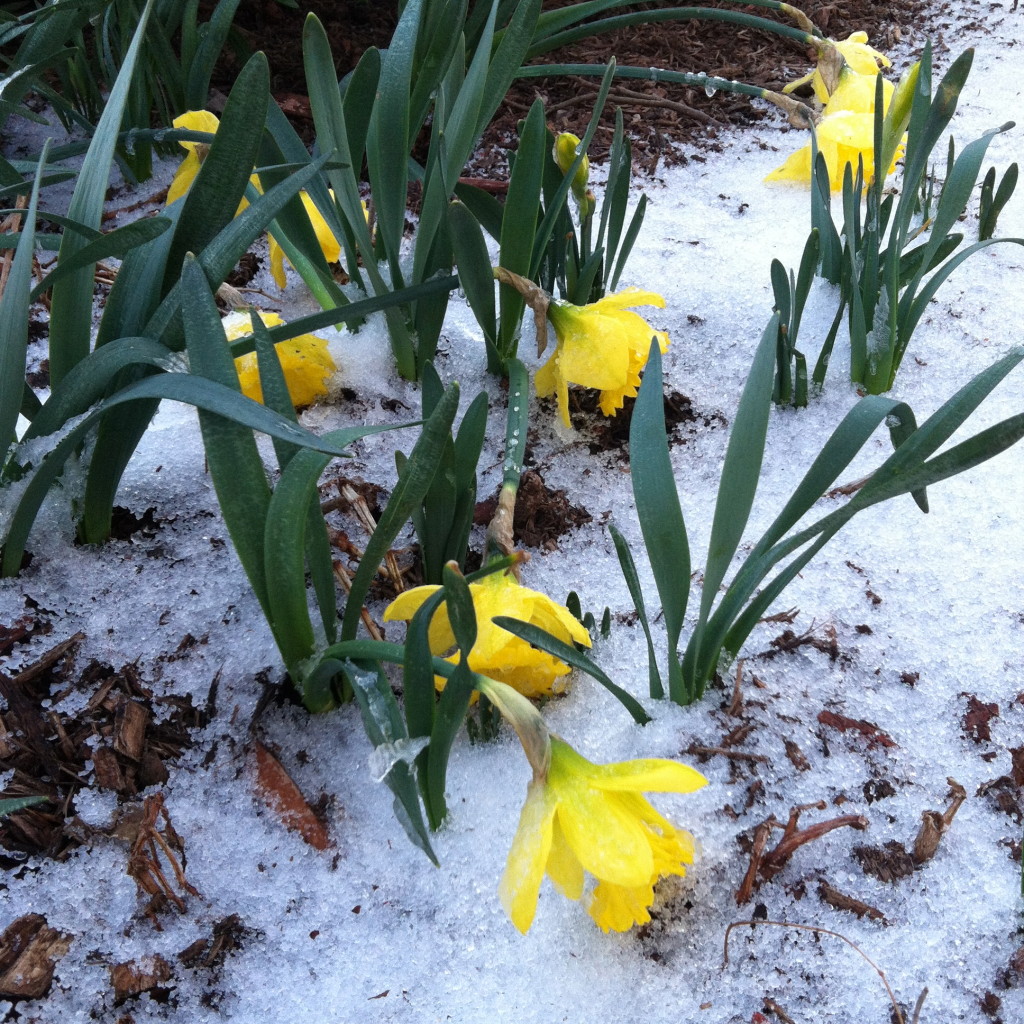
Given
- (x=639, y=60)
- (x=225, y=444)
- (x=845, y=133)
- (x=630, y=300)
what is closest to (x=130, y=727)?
(x=225, y=444)

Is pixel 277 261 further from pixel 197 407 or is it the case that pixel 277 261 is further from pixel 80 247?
pixel 197 407

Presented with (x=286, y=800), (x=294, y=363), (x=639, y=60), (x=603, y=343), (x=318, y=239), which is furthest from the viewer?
(x=639, y=60)

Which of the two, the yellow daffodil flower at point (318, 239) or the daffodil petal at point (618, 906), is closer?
the daffodil petal at point (618, 906)

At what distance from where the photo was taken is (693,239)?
1.86 metres

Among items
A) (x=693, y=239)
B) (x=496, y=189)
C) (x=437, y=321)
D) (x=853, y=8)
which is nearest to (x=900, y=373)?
(x=693, y=239)

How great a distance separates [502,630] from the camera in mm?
877

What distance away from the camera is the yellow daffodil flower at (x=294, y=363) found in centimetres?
125

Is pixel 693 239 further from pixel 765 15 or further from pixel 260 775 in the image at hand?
pixel 260 775

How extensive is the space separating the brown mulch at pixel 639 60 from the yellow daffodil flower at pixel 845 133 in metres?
0.45

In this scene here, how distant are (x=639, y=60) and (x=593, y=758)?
198 centimetres

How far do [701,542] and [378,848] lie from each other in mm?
550

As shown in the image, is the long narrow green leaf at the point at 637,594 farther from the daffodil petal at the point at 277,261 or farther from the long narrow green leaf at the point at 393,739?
the daffodil petal at the point at 277,261

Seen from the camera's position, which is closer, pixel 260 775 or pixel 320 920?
pixel 320 920

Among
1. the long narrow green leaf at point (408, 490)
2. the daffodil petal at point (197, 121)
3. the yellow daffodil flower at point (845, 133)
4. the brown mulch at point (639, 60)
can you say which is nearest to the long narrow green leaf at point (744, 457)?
the long narrow green leaf at point (408, 490)
